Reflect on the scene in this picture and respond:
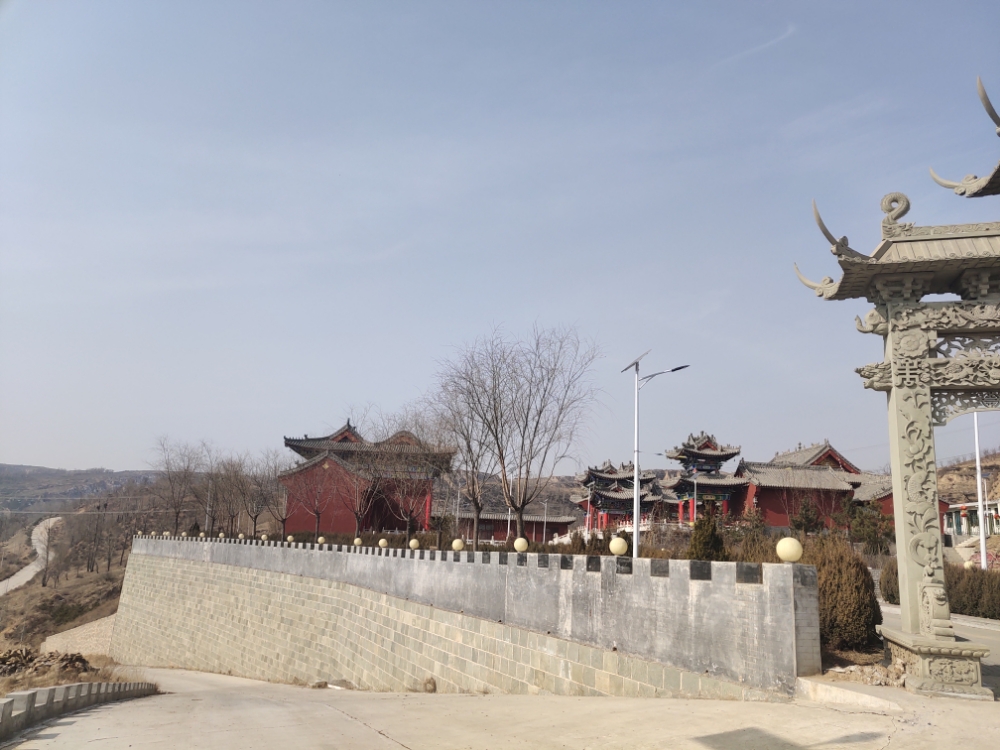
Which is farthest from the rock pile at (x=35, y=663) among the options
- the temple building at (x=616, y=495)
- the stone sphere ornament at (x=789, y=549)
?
the temple building at (x=616, y=495)

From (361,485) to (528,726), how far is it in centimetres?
2798

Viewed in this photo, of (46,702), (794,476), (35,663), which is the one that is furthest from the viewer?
(794,476)

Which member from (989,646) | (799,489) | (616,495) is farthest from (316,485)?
(989,646)

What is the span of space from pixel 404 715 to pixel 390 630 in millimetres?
6390

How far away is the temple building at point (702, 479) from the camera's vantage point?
34688mm

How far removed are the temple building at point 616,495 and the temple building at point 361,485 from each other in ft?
30.2

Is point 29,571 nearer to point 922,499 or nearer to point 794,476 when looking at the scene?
point 794,476

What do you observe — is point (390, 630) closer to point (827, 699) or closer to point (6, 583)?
point (827, 699)

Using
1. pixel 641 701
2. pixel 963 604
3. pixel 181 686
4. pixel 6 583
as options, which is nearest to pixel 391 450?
pixel 181 686

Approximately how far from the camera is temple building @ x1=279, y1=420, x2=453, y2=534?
3019 cm

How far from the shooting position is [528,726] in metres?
6.18

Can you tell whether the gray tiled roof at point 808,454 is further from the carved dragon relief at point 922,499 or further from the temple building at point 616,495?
the carved dragon relief at point 922,499

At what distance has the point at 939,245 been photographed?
23.3ft

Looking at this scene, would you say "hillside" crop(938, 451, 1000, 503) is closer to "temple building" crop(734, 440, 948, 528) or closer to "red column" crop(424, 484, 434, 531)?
"temple building" crop(734, 440, 948, 528)
